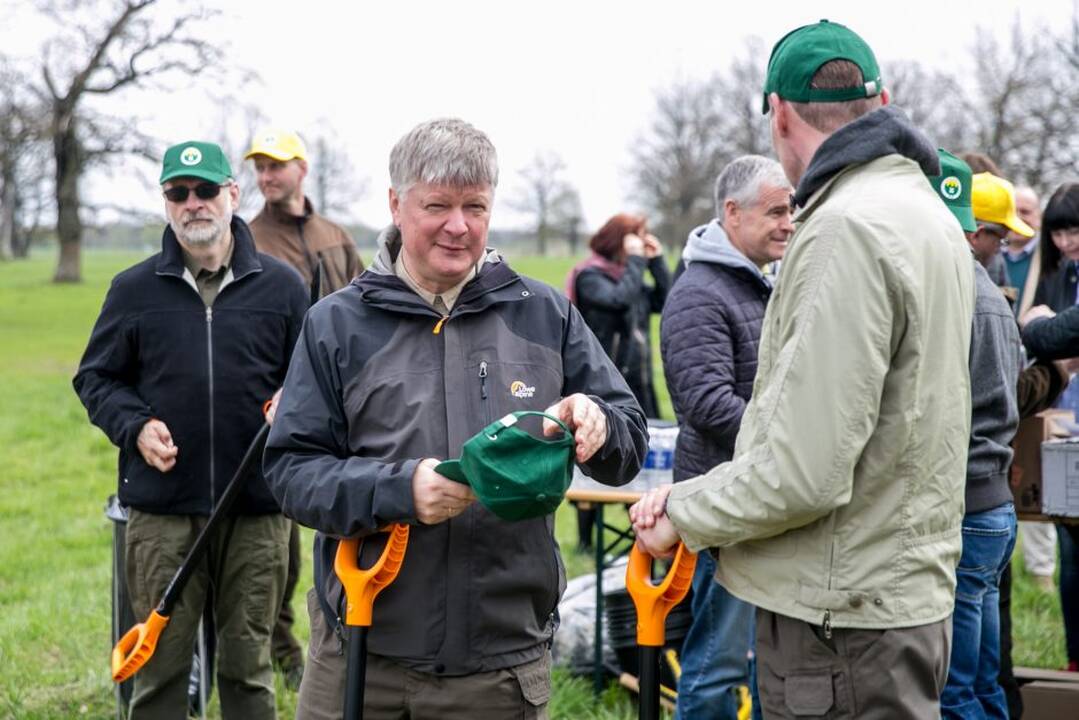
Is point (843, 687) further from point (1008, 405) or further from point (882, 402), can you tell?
point (1008, 405)

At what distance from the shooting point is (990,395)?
3373 millimetres

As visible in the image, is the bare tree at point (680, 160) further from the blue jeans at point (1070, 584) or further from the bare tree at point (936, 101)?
the blue jeans at point (1070, 584)

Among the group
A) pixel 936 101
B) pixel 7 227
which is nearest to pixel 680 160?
pixel 936 101

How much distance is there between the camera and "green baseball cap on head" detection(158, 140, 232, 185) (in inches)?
170

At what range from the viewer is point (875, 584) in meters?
2.34

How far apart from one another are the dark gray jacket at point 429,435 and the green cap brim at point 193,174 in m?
1.81

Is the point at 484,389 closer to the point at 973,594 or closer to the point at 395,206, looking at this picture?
the point at 395,206

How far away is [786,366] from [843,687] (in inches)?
27.3

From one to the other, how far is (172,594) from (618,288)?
4.82m

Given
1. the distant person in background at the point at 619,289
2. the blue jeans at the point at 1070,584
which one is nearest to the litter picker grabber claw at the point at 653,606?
the blue jeans at the point at 1070,584

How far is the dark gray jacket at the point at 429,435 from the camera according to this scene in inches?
104

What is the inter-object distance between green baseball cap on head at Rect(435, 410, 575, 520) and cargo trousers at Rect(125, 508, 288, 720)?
2156 mm

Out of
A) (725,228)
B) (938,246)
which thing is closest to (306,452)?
(938,246)

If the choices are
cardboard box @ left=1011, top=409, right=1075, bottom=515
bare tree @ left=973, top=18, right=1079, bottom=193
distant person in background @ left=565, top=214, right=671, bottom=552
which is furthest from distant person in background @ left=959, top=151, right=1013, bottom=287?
bare tree @ left=973, top=18, right=1079, bottom=193
